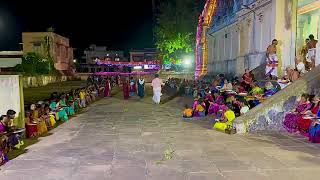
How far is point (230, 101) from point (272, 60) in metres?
3.27

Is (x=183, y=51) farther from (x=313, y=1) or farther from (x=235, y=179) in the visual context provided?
(x=235, y=179)

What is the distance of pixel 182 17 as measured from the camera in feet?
138

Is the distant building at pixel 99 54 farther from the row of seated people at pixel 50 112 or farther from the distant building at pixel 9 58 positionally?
the row of seated people at pixel 50 112

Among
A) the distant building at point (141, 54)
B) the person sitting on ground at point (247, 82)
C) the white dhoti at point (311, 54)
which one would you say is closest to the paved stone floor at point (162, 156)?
the person sitting on ground at point (247, 82)

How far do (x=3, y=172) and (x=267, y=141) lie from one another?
6.36m

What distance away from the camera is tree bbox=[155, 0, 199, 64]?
41.8 m

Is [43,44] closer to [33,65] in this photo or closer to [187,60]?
[33,65]

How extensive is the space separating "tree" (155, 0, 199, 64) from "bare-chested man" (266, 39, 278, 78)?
2697cm

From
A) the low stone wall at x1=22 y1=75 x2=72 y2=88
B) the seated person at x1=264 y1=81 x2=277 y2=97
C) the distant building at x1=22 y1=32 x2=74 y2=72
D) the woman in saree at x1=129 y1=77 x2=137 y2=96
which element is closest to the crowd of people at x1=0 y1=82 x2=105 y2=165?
the seated person at x1=264 y1=81 x2=277 y2=97

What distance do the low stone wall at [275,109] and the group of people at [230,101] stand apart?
0.55 meters

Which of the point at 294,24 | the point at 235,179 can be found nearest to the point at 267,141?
the point at 235,179

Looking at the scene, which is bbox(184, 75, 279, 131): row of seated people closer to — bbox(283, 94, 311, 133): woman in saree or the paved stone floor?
the paved stone floor

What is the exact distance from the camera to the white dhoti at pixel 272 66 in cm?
1538

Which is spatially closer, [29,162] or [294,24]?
[29,162]
